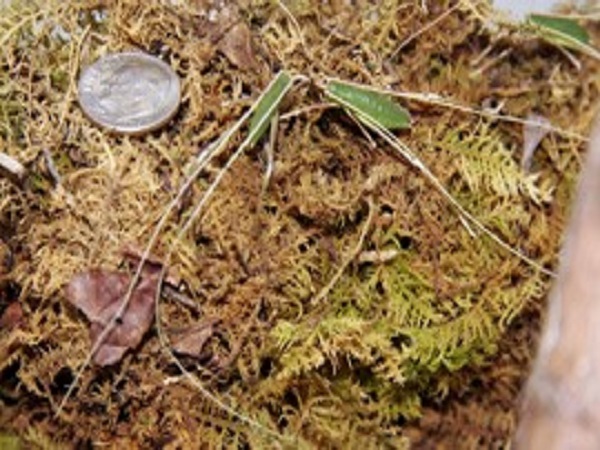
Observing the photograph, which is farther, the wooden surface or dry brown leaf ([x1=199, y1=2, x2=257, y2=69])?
dry brown leaf ([x1=199, y1=2, x2=257, y2=69])

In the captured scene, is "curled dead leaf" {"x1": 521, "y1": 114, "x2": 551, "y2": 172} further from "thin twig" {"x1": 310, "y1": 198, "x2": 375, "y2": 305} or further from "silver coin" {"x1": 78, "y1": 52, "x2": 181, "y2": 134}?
"silver coin" {"x1": 78, "y1": 52, "x2": 181, "y2": 134}

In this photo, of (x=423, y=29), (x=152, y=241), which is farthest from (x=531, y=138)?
(x=152, y=241)

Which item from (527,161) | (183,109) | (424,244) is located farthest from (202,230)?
(527,161)

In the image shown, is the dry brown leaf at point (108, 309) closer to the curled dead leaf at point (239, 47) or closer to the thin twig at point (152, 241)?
the thin twig at point (152, 241)

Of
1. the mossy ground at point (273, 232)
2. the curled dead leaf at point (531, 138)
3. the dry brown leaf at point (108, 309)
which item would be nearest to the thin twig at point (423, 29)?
the mossy ground at point (273, 232)

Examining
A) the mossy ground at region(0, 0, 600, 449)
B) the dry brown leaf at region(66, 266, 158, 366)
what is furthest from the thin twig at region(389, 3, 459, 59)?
the dry brown leaf at region(66, 266, 158, 366)

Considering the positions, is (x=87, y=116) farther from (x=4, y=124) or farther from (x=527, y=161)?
(x=527, y=161)

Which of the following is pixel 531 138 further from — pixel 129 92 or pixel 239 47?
pixel 129 92
